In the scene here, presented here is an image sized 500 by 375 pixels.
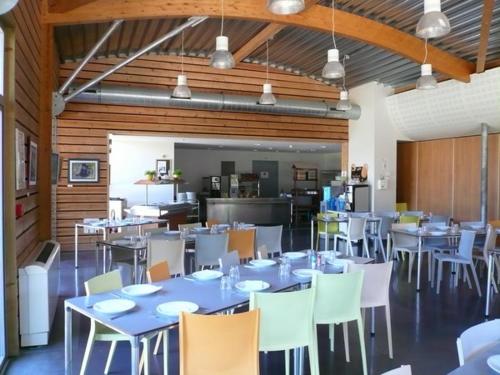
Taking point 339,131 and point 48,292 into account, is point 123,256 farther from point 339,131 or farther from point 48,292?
point 339,131

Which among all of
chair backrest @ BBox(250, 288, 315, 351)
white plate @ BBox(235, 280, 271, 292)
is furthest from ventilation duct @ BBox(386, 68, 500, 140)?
chair backrest @ BBox(250, 288, 315, 351)

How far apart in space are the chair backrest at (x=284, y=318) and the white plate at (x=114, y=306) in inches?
27.8

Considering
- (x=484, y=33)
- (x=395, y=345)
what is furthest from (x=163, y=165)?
(x=395, y=345)

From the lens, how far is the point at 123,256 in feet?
16.6

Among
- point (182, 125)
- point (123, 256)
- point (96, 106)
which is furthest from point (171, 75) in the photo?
point (123, 256)

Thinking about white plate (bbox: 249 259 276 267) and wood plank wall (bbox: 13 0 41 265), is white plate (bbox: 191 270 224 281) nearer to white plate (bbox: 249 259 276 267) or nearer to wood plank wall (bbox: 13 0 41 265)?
white plate (bbox: 249 259 276 267)

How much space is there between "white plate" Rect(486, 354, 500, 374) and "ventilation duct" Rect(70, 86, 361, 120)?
7.04 metres

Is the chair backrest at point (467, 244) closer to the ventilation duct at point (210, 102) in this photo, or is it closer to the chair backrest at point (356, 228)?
the chair backrest at point (356, 228)

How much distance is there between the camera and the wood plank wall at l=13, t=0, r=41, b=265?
356 centimetres

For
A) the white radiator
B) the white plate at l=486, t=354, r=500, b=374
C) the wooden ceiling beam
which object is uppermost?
the wooden ceiling beam

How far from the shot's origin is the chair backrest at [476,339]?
1.75 meters

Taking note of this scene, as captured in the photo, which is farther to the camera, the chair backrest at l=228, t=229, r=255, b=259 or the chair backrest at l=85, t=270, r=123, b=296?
the chair backrest at l=228, t=229, r=255, b=259

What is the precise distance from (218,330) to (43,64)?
4.13 meters

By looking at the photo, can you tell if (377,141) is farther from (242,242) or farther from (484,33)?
(242,242)
